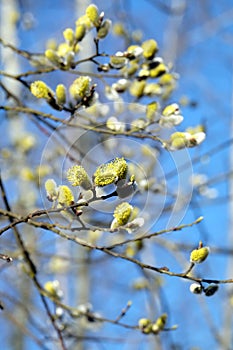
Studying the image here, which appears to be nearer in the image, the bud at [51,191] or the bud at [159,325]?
the bud at [51,191]

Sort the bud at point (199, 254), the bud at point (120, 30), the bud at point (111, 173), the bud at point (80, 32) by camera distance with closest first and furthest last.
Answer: the bud at point (111, 173) < the bud at point (199, 254) < the bud at point (80, 32) < the bud at point (120, 30)

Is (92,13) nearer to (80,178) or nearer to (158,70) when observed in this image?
(158,70)

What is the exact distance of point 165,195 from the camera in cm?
127

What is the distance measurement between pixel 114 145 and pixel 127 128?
0.10 meters

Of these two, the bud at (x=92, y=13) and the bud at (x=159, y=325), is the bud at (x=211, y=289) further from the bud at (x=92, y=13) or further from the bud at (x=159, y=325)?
the bud at (x=92, y=13)

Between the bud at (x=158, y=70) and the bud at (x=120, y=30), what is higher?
the bud at (x=120, y=30)

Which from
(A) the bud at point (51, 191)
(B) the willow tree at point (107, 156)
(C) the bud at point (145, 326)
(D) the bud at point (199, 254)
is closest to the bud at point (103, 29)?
(B) the willow tree at point (107, 156)

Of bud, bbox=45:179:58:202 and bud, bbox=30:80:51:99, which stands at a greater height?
bud, bbox=30:80:51:99

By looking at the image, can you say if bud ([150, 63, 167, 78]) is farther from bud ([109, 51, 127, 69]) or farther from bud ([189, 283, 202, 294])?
bud ([189, 283, 202, 294])

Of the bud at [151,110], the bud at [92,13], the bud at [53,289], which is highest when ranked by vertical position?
the bud at [92,13]

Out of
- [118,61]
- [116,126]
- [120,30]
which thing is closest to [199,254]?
[116,126]

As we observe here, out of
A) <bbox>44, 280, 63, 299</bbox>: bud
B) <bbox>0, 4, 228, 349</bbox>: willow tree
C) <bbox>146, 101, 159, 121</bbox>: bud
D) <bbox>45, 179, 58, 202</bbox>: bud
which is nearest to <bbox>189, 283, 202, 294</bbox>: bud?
<bbox>0, 4, 228, 349</bbox>: willow tree

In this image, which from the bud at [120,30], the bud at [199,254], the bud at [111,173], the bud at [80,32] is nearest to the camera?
the bud at [111,173]

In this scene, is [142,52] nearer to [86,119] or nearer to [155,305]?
[86,119]
